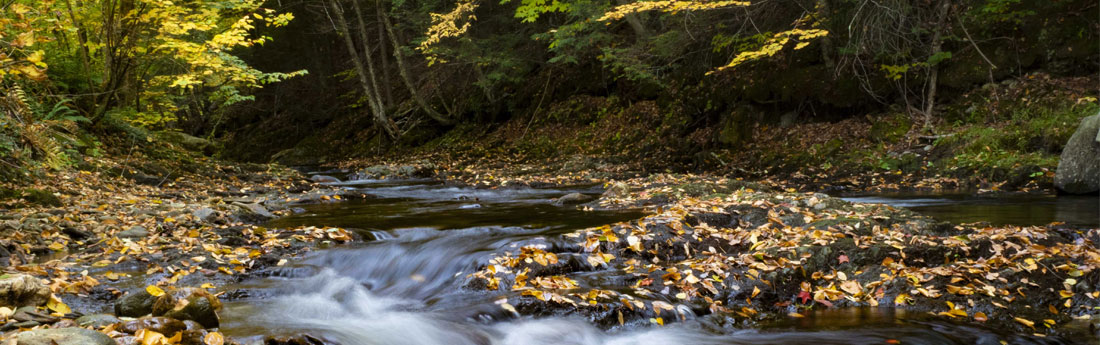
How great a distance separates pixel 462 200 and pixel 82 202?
551cm

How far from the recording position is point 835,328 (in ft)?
14.6

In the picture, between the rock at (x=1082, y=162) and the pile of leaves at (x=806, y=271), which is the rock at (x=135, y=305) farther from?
the rock at (x=1082, y=162)

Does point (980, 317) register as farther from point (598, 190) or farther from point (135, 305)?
point (598, 190)

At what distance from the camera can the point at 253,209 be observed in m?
9.10

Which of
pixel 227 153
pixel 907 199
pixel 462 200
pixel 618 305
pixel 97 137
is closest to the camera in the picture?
pixel 618 305

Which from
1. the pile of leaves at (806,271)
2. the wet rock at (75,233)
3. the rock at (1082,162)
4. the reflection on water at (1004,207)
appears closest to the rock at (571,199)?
the pile of leaves at (806,271)

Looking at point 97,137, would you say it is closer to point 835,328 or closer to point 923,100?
point 835,328

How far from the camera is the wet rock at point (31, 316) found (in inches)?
136

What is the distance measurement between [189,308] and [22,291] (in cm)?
92

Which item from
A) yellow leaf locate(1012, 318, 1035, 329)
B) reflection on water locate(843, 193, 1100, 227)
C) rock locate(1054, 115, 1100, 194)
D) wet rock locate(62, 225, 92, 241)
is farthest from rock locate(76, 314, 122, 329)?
rock locate(1054, 115, 1100, 194)

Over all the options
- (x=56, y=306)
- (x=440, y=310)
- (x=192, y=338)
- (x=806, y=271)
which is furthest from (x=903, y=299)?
(x=56, y=306)

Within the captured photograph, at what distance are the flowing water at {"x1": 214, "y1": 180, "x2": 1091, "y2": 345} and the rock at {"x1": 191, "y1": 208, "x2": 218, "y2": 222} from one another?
0.74 m

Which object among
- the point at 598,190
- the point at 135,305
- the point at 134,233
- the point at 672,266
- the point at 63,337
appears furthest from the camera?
the point at 598,190

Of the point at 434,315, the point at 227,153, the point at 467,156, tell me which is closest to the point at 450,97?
the point at 467,156
